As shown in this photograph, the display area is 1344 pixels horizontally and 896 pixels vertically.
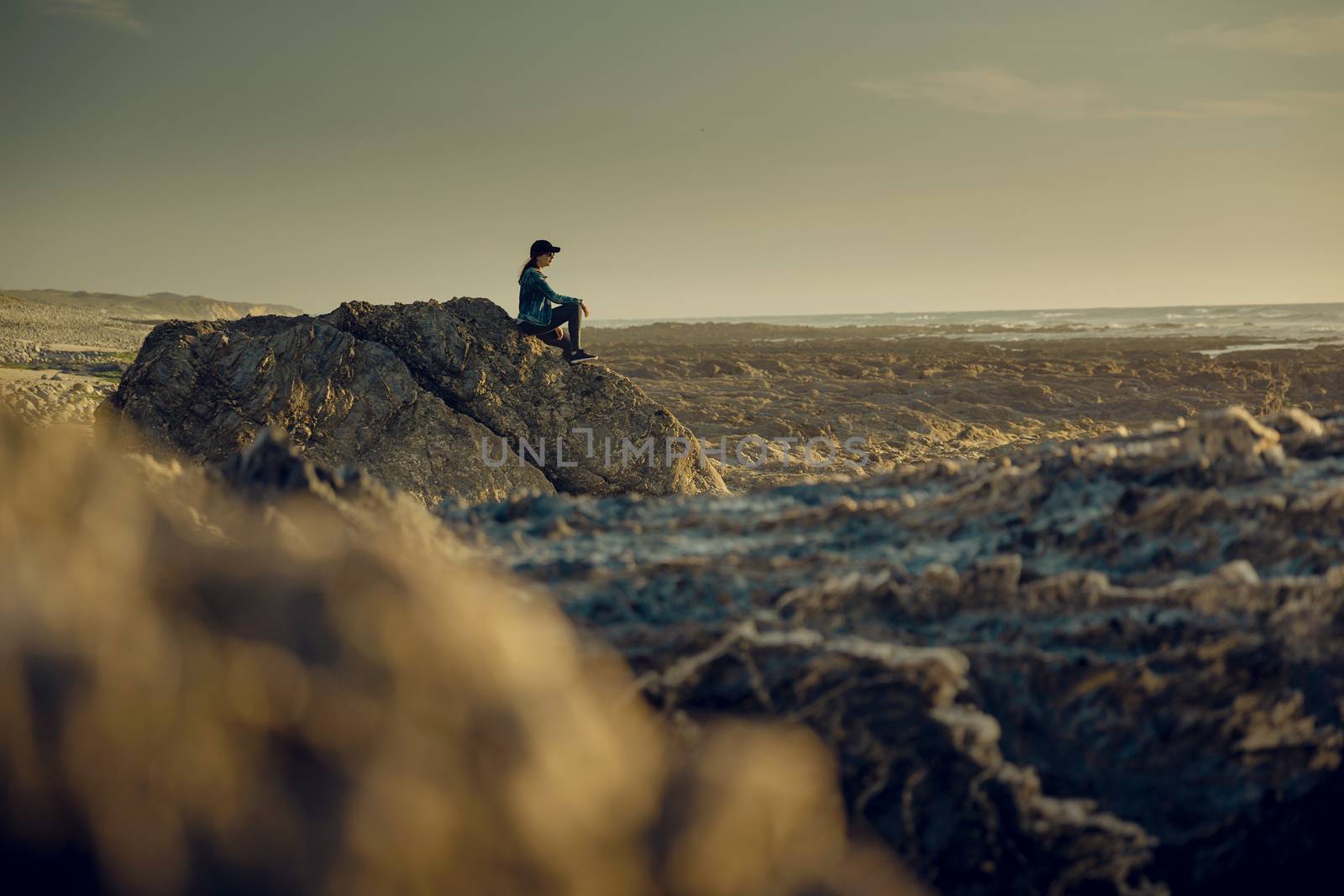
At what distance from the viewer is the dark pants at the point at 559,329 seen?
711 centimetres

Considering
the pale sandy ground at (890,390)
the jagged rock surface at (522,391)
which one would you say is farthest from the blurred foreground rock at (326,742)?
the jagged rock surface at (522,391)

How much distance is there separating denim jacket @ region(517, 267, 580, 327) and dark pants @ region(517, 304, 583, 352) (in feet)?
0.20

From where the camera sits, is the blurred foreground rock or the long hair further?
the long hair

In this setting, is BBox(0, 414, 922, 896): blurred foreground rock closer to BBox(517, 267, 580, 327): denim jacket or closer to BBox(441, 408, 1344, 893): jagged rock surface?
BBox(441, 408, 1344, 893): jagged rock surface

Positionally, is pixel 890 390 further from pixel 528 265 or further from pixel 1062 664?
pixel 1062 664

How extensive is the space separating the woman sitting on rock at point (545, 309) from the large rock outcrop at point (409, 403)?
0.15m

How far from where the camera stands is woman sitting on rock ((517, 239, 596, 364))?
276 inches

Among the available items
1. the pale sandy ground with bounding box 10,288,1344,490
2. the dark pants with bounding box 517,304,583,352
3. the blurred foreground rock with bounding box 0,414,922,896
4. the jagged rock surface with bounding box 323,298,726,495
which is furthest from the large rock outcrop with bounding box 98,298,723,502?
the blurred foreground rock with bounding box 0,414,922,896

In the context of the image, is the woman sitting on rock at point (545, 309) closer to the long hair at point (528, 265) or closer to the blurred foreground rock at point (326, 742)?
the long hair at point (528, 265)

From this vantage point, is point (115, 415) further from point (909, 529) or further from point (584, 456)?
point (909, 529)

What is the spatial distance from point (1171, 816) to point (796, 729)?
629 millimetres

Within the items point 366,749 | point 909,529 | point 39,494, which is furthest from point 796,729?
point 39,494

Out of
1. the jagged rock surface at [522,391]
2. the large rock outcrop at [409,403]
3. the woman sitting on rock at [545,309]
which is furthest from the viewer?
the woman sitting on rock at [545,309]

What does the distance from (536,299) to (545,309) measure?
0.11 m
